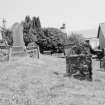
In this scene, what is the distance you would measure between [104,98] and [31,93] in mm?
2209

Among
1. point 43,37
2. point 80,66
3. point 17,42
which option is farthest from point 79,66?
point 43,37

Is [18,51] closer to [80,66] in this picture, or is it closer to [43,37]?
[80,66]

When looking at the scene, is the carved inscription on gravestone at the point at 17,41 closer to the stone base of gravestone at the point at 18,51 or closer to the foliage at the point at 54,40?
the stone base of gravestone at the point at 18,51

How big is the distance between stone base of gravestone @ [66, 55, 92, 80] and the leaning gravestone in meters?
6.79

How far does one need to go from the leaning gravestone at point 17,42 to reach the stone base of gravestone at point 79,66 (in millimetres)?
6788

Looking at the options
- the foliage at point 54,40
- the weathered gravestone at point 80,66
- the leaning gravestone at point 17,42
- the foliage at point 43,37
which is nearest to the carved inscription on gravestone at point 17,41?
the leaning gravestone at point 17,42

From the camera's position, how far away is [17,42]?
14.8 metres

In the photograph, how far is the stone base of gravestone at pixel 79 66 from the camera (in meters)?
7.46

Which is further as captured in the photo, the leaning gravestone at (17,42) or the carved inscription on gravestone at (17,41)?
the carved inscription on gravestone at (17,41)

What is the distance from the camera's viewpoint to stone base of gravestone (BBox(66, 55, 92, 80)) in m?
7.46

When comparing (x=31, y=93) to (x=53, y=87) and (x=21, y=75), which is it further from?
(x=21, y=75)

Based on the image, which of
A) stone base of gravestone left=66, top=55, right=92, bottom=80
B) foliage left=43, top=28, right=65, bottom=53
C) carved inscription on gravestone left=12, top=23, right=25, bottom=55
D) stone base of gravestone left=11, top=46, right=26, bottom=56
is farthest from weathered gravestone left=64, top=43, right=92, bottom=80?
foliage left=43, top=28, right=65, bottom=53

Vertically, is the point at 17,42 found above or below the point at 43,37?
below

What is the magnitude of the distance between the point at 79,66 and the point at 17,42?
28.2 ft
